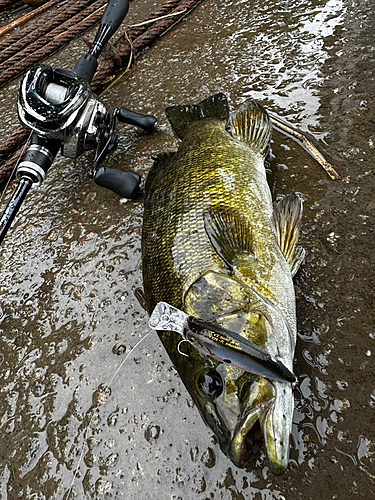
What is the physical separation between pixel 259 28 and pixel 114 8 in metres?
1.86

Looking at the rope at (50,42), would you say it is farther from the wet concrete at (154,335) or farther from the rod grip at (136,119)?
the rod grip at (136,119)

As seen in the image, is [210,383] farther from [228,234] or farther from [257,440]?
[228,234]

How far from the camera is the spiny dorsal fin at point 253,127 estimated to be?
10.4 feet

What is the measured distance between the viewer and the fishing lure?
1691 mm

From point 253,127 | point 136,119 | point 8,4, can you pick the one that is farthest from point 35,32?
point 253,127

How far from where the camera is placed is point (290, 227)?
98.4 inches

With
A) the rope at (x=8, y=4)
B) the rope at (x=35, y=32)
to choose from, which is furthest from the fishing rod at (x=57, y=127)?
the rope at (x=8, y=4)

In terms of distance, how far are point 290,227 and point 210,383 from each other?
1.13 m

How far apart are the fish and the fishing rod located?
633mm

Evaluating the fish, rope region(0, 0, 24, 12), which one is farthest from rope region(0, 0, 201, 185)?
the fish

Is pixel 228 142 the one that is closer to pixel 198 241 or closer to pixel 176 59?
pixel 198 241

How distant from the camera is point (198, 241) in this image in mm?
2295

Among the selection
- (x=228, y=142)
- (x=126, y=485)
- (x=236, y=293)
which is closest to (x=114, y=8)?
(x=228, y=142)

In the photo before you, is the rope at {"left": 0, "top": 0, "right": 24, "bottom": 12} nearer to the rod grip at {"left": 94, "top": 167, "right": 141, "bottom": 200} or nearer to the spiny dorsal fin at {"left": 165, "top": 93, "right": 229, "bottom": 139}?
the spiny dorsal fin at {"left": 165, "top": 93, "right": 229, "bottom": 139}
